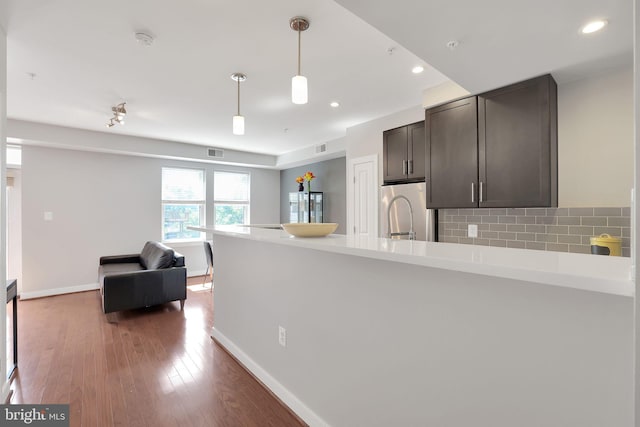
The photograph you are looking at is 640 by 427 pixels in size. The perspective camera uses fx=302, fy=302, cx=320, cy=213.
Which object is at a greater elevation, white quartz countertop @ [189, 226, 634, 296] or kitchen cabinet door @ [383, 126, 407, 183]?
kitchen cabinet door @ [383, 126, 407, 183]

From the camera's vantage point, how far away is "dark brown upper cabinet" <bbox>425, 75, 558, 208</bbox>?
7.45 feet

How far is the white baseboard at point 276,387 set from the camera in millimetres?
1792

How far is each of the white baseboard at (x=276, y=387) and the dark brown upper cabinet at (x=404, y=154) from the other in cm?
255

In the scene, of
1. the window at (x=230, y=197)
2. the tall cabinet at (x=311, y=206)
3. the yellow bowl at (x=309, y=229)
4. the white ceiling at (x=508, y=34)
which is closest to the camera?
the white ceiling at (x=508, y=34)

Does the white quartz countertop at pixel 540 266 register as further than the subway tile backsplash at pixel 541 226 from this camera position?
No

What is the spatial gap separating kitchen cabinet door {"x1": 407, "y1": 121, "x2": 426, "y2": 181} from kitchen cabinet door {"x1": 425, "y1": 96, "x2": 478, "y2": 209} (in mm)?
446

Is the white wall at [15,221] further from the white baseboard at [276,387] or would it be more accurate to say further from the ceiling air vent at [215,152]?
the white baseboard at [276,387]

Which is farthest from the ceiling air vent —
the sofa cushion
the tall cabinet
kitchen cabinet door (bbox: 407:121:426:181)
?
kitchen cabinet door (bbox: 407:121:426:181)

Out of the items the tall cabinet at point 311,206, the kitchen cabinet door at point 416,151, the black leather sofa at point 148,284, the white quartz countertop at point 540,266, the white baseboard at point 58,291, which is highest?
the kitchen cabinet door at point 416,151

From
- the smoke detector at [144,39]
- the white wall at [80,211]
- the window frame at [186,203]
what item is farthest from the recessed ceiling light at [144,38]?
the window frame at [186,203]

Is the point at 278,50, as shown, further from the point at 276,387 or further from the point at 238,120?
the point at 276,387

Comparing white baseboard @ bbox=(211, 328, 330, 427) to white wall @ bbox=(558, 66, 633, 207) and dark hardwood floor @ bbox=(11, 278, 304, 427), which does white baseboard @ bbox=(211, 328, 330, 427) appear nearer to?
dark hardwood floor @ bbox=(11, 278, 304, 427)

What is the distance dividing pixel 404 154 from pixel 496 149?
50.3 inches

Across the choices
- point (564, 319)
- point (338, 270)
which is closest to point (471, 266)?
point (564, 319)
